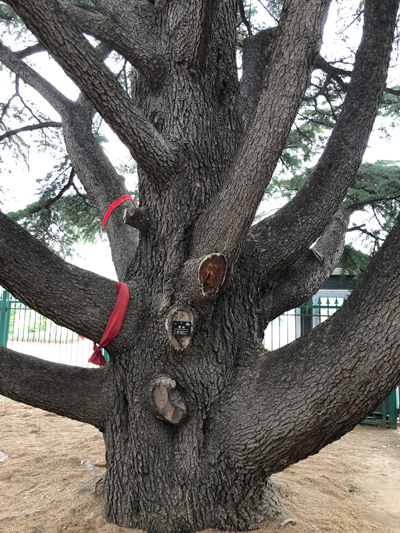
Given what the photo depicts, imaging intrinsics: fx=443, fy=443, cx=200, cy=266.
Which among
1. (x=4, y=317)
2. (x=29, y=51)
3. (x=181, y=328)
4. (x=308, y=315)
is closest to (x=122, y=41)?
(x=181, y=328)

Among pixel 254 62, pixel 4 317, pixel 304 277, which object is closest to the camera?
pixel 304 277

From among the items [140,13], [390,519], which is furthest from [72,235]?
[390,519]

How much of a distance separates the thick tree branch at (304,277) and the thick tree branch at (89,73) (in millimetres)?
1503

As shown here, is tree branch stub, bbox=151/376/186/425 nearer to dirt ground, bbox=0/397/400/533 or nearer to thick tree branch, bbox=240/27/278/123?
dirt ground, bbox=0/397/400/533

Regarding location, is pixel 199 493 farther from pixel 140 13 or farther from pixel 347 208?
pixel 140 13

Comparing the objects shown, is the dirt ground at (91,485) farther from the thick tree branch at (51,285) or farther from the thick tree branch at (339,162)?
the thick tree branch at (339,162)

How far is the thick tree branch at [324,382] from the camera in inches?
88.1

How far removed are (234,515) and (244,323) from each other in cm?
121

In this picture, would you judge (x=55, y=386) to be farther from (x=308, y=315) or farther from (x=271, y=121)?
(x=308, y=315)

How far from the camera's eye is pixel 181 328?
9.14ft

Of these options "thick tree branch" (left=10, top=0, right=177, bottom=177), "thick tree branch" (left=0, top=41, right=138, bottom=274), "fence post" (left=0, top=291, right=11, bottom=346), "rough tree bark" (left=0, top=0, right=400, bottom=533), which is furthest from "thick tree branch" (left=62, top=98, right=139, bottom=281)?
"fence post" (left=0, top=291, right=11, bottom=346)

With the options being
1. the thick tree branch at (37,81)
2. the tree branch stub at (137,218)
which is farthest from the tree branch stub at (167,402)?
the thick tree branch at (37,81)

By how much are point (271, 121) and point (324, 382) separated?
4.95ft

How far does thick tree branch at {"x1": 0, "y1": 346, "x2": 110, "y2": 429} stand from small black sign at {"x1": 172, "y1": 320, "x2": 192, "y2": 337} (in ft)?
2.14
